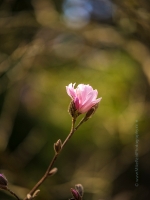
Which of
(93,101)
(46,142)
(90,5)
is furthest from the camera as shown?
(46,142)

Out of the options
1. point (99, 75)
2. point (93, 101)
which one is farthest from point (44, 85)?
point (93, 101)

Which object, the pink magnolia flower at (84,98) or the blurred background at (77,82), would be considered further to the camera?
the blurred background at (77,82)

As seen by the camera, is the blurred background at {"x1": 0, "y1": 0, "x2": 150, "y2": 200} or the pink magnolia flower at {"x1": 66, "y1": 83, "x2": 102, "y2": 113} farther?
the blurred background at {"x1": 0, "y1": 0, "x2": 150, "y2": 200}

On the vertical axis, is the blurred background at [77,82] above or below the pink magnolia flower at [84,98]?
below

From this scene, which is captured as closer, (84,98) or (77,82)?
(84,98)

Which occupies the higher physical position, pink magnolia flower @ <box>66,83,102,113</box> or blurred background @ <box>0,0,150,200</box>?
pink magnolia flower @ <box>66,83,102,113</box>

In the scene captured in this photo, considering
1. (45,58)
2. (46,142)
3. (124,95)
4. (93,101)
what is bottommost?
(46,142)

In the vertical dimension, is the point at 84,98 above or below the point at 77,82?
above

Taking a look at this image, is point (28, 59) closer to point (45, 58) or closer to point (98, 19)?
point (45, 58)
